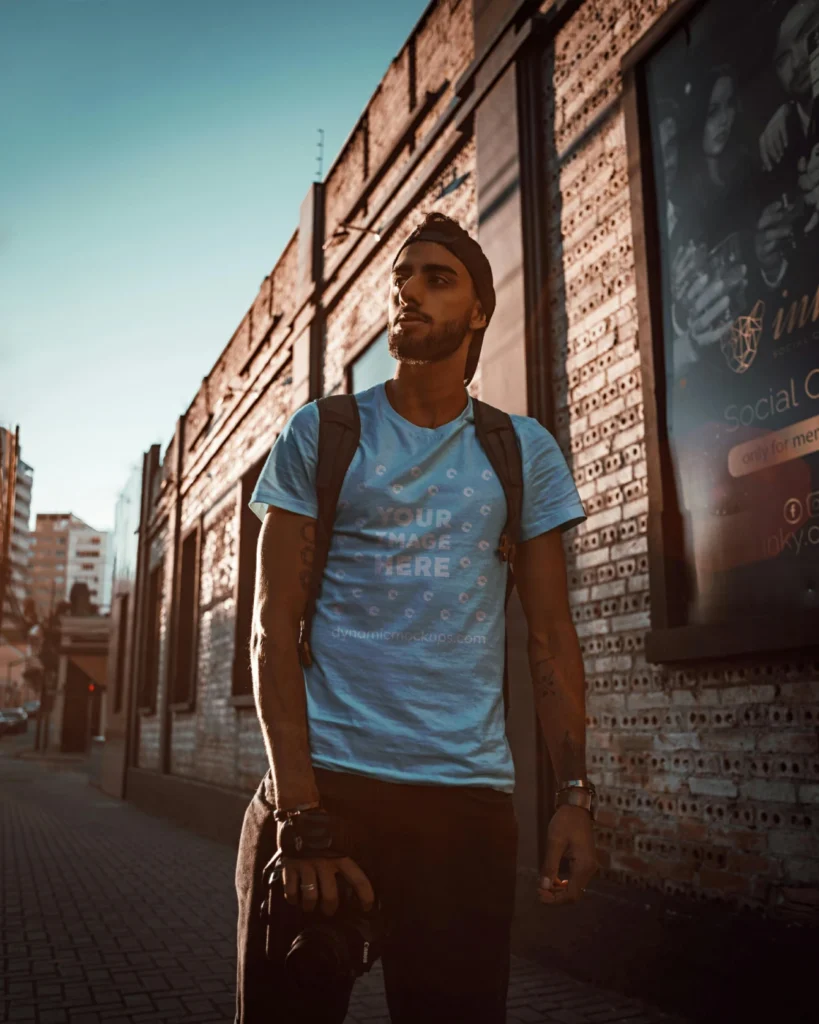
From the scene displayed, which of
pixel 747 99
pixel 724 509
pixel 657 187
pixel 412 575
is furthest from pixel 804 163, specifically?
pixel 412 575

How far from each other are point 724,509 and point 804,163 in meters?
1.39

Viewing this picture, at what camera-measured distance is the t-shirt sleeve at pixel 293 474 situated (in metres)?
1.64

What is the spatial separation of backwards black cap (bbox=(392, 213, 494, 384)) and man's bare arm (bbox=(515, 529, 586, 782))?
0.40m

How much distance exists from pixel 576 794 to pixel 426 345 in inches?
35.0

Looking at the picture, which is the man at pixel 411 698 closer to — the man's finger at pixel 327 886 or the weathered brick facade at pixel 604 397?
the man's finger at pixel 327 886

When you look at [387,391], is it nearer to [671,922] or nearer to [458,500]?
[458,500]

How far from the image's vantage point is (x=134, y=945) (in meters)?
5.14

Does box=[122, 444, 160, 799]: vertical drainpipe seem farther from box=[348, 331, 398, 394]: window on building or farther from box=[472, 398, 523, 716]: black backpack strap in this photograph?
box=[472, 398, 523, 716]: black backpack strap

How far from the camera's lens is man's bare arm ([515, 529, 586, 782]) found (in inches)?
68.3

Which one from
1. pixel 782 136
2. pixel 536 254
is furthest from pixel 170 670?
pixel 782 136

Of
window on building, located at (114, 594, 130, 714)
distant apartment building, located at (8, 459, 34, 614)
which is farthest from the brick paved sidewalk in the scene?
distant apartment building, located at (8, 459, 34, 614)

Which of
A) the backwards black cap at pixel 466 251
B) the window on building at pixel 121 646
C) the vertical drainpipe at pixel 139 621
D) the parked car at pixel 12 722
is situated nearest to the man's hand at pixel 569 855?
the backwards black cap at pixel 466 251

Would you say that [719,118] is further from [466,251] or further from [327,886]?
[327,886]

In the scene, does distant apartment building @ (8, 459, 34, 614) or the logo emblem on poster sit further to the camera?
distant apartment building @ (8, 459, 34, 614)
